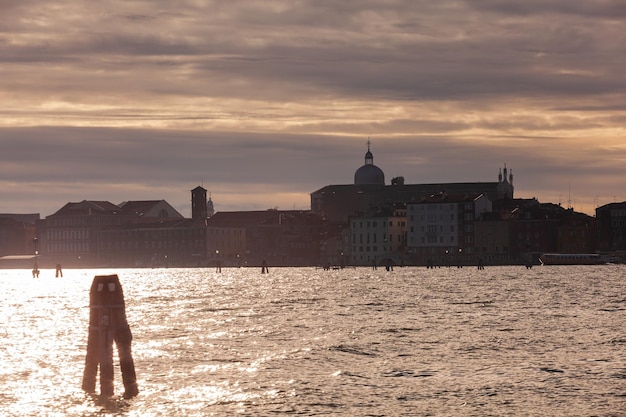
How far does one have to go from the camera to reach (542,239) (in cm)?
16988

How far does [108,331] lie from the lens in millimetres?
20281

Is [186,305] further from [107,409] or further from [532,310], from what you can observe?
[107,409]

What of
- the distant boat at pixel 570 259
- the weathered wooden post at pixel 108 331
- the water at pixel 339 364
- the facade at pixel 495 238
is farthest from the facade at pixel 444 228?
the weathered wooden post at pixel 108 331

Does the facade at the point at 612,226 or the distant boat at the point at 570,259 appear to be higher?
the facade at the point at 612,226

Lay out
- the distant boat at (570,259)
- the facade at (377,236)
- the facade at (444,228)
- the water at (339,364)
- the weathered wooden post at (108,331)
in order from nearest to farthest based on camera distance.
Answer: the weathered wooden post at (108,331), the water at (339,364), the distant boat at (570,259), the facade at (444,228), the facade at (377,236)

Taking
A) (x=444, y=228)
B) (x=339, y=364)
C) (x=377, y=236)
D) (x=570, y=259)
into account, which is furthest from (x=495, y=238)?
A: (x=339, y=364)

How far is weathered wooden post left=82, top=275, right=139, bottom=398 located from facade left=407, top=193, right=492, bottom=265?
507ft

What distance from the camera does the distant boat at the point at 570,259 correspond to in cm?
16288

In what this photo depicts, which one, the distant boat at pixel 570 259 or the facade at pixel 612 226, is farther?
the facade at pixel 612 226

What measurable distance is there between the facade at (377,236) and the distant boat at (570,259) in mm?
27565

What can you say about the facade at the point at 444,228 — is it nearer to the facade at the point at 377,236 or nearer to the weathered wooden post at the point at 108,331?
the facade at the point at 377,236

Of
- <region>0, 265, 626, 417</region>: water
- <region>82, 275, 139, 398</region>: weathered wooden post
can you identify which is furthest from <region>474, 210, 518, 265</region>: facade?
<region>82, 275, 139, 398</region>: weathered wooden post

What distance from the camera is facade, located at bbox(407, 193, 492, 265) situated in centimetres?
17700

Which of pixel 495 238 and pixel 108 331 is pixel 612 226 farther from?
pixel 108 331
